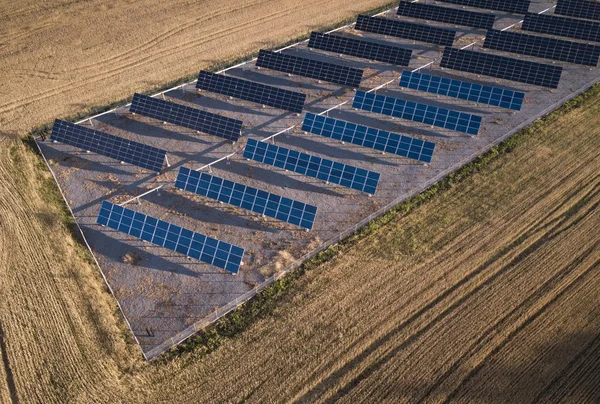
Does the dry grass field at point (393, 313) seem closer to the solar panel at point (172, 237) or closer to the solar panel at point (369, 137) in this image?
the solar panel at point (172, 237)

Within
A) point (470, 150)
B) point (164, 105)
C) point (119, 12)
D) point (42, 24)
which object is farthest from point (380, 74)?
point (42, 24)

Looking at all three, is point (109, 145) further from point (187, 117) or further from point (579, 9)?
point (579, 9)

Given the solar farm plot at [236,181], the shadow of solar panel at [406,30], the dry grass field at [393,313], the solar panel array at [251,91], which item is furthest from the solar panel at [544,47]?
the solar panel array at [251,91]

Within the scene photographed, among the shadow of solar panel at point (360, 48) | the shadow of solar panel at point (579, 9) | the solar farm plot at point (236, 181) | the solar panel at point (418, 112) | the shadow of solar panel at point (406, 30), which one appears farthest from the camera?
the shadow of solar panel at point (579, 9)

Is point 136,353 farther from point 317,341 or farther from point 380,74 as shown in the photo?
point 380,74

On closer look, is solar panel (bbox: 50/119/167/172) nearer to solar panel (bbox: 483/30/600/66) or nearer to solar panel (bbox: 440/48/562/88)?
solar panel (bbox: 440/48/562/88)

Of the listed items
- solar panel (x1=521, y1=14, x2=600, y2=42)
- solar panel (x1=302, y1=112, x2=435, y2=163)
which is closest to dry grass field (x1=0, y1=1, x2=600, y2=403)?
solar panel (x1=302, y1=112, x2=435, y2=163)
